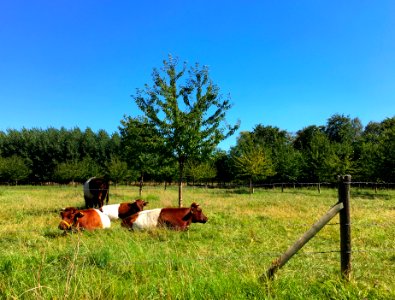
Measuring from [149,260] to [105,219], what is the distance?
5174 millimetres

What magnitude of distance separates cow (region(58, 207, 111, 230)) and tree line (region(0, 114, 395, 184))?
17.0ft

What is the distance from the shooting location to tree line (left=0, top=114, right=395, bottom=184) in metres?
26.9

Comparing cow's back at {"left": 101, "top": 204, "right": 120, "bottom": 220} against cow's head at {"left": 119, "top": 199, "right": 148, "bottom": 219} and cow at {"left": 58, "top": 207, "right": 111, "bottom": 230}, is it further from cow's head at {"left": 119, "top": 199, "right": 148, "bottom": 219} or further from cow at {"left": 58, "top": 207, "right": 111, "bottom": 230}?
cow at {"left": 58, "top": 207, "right": 111, "bottom": 230}

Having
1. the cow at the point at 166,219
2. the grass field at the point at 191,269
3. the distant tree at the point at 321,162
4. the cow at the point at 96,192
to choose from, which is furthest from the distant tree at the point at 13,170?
the cow at the point at 166,219

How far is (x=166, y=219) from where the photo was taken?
9180mm

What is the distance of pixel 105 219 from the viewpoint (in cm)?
950

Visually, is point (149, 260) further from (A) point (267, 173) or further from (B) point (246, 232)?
(A) point (267, 173)

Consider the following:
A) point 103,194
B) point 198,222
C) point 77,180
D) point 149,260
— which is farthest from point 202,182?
point 149,260

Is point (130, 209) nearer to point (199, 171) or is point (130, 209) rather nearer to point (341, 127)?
point (199, 171)

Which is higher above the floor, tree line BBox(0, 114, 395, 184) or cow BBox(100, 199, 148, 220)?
tree line BBox(0, 114, 395, 184)

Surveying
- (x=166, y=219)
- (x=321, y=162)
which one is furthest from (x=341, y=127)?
(x=166, y=219)

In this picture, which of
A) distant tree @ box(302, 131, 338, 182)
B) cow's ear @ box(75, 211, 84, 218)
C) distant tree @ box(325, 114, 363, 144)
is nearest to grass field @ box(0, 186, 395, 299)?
cow's ear @ box(75, 211, 84, 218)

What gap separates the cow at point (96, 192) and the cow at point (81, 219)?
5.10 m

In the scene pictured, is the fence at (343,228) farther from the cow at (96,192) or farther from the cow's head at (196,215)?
the cow at (96,192)
